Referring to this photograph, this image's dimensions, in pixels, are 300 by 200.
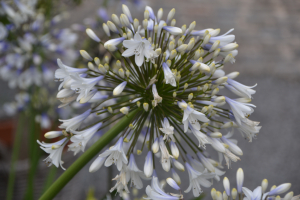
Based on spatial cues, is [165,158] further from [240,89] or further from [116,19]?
[116,19]

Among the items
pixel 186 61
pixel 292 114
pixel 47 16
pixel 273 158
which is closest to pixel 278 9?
pixel 292 114

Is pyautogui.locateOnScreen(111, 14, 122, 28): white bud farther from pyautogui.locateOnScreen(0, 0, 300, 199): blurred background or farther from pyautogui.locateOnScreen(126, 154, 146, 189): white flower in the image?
pyautogui.locateOnScreen(0, 0, 300, 199): blurred background

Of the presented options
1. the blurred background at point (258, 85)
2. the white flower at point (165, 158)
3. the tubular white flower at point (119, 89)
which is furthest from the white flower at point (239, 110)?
the blurred background at point (258, 85)

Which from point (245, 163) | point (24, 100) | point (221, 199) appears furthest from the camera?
point (245, 163)

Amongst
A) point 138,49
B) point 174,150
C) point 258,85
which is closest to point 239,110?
point 174,150

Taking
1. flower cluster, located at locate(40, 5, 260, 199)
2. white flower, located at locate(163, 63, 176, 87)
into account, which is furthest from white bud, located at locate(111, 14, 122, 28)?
white flower, located at locate(163, 63, 176, 87)

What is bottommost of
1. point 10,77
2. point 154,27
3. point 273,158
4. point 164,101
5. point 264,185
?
point 273,158

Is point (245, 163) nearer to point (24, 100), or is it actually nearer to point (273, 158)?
point (273, 158)

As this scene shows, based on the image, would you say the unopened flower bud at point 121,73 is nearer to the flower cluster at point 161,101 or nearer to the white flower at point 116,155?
the flower cluster at point 161,101
